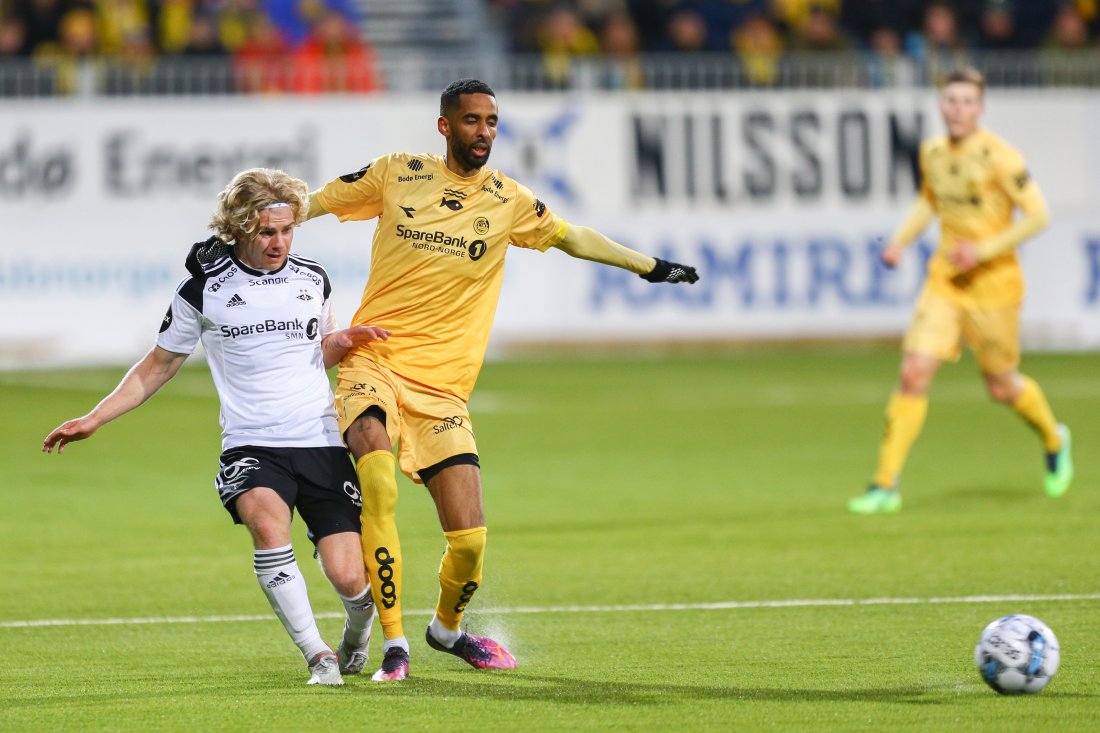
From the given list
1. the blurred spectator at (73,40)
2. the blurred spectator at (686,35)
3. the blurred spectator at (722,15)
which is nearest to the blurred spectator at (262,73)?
the blurred spectator at (73,40)

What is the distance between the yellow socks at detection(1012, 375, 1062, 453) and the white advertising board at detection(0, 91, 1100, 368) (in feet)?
31.2

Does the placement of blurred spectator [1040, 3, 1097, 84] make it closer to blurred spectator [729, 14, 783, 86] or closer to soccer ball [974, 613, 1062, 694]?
blurred spectator [729, 14, 783, 86]

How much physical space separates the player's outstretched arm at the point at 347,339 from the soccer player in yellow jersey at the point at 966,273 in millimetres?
5213

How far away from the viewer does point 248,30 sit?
22.1m

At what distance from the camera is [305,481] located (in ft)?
22.2

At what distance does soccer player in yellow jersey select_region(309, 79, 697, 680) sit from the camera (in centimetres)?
689

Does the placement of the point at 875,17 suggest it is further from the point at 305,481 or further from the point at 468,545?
the point at 305,481

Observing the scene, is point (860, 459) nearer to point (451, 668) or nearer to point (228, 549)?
point (228, 549)

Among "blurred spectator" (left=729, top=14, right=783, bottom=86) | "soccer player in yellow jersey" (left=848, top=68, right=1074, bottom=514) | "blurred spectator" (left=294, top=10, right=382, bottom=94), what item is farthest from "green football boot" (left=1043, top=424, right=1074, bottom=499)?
"blurred spectator" (left=294, top=10, right=382, bottom=94)

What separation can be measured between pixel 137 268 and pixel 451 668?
46.9 feet

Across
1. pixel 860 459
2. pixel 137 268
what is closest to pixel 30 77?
pixel 137 268

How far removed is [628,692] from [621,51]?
16.6 meters

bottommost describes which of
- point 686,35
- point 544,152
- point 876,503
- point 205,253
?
point 876,503

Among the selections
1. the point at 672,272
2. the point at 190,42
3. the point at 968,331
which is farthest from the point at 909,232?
the point at 190,42
